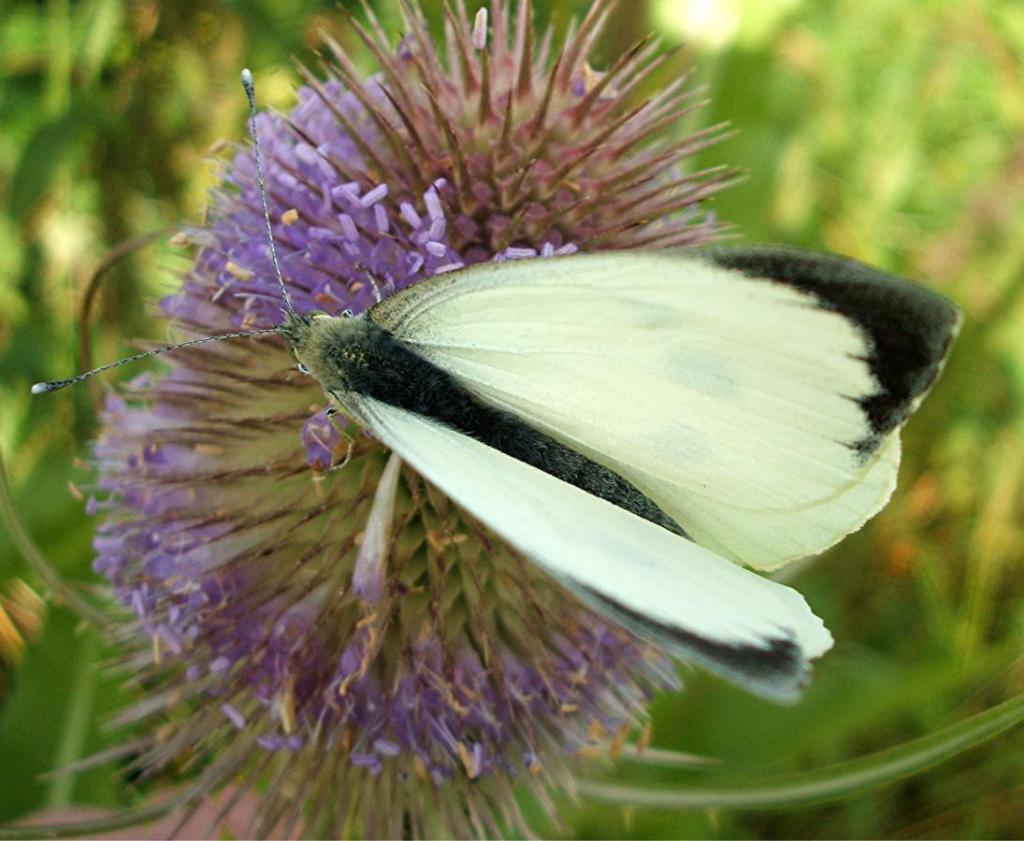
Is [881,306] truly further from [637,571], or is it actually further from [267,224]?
[267,224]

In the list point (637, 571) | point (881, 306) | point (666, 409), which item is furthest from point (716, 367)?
point (637, 571)

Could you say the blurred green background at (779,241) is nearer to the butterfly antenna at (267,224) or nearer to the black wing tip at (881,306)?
the butterfly antenna at (267,224)

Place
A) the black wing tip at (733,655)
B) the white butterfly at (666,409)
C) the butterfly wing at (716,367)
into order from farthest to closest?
the butterfly wing at (716,367) < the white butterfly at (666,409) < the black wing tip at (733,655)

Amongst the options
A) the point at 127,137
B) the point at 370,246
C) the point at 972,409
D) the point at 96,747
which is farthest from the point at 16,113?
the point at 972,409

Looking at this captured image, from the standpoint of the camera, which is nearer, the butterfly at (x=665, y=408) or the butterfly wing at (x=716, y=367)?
the butterfly at (x=665, y=408)

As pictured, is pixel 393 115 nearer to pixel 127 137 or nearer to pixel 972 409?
pixel 127 137

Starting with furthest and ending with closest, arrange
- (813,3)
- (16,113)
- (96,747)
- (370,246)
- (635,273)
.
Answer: (813,3), (16,113), (96,747), (370,246), (635,273)

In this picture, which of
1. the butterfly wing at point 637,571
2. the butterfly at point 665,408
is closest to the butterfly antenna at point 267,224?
the butterfly at point 665,408
